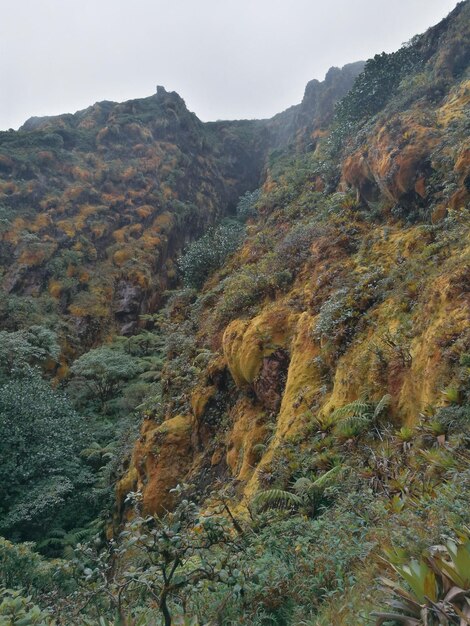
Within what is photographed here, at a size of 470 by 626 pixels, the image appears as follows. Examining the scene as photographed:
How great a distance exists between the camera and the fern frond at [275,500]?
246 inches

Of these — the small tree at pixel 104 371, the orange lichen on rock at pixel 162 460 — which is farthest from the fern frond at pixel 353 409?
the small tree at pixel 104 371

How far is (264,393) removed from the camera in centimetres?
1048

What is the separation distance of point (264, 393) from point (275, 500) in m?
3.90

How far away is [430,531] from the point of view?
3.42m

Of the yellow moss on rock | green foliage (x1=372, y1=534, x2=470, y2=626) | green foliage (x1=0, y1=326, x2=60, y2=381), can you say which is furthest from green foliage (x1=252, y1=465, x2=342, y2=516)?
green foliage (x1=0, y1=326, x2=60, y2=381)

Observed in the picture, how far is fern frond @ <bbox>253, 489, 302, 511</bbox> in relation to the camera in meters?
6.24

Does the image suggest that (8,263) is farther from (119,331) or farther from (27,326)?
(119,331)

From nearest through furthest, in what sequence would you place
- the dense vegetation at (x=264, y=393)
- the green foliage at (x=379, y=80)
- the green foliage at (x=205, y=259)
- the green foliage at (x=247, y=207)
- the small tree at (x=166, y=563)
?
the small tree at (x=166, y=563), the dense vegetation at (x=264, y=393), the green foliage at (x=379, y=80), the green foliage at (x=205, y=259), the green foliage at (x=247, y=207)

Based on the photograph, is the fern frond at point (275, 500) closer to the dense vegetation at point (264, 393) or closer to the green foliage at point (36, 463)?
the dense vegetation at point (264, 393)

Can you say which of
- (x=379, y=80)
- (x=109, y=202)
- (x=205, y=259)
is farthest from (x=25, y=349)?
(x=379, y=80)

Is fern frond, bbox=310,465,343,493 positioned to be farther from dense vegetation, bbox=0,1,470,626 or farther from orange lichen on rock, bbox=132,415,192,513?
orange lichen on rock, bbox=132,415,192,513

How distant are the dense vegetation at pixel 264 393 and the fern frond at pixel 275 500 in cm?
4

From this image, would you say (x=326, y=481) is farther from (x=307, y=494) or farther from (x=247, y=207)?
(x=247, y=207)

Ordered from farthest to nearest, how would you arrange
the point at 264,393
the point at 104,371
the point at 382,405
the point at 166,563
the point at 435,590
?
the point at 104,371 < the point at 264,393 < the point at 382,405 < the point at 166,563 < the point at 435,590
